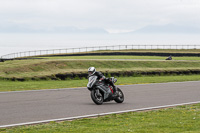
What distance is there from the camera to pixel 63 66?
3228cm

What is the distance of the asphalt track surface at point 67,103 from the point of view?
34.7 ft

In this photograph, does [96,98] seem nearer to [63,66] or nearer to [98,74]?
[98,74]

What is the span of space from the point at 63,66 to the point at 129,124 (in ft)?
78.1

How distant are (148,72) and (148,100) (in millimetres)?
15739

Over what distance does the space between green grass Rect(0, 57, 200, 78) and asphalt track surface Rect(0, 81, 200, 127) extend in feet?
33.6

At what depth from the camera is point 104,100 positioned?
13320mm

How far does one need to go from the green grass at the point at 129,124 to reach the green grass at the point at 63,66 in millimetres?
16019

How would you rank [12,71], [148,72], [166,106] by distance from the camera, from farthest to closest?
[148,72] < [12,71] < [166,106]

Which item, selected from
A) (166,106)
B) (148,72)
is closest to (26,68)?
(148,72)

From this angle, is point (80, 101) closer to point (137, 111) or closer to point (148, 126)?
point (137, 111)

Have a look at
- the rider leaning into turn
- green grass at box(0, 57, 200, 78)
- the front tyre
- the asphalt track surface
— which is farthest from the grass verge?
the front tyre

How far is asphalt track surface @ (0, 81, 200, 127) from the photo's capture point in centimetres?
1057

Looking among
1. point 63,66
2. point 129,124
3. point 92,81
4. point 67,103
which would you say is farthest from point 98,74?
point 63,66

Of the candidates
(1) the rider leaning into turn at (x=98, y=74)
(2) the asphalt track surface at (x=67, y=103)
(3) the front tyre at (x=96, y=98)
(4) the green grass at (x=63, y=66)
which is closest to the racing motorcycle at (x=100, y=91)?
(3) the front tyre at (x=96, y=98)
